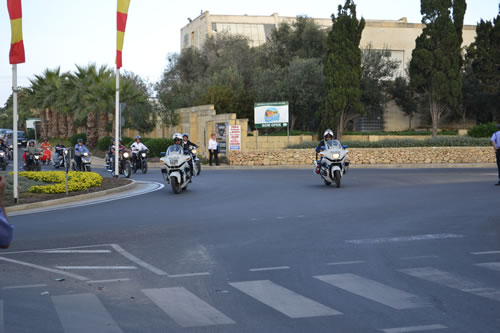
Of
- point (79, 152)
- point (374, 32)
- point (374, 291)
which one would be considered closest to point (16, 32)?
point (374, 291)

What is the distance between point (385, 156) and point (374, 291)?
32.1 m

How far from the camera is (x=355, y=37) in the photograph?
43.3 meters

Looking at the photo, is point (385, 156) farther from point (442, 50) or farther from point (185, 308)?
point (185, 308)

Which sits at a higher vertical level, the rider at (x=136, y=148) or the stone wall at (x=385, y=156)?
the rider at (x=136, y=148)

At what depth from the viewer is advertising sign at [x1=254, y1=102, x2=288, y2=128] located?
39.8m

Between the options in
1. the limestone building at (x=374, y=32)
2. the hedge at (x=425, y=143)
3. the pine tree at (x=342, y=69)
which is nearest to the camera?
the hedge at (x=425, y=143)

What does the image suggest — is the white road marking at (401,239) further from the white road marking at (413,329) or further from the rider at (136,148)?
the rider at (136,148)

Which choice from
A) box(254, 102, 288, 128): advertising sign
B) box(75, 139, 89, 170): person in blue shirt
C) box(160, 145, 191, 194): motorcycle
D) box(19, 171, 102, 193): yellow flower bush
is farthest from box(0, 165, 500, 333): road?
box(254, 102, 288, 128): advertising sign

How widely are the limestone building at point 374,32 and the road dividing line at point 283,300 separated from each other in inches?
1920

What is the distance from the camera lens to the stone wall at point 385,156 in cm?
3816

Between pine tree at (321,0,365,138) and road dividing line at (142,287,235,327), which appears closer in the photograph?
road dividing line at (142,287,235,327)

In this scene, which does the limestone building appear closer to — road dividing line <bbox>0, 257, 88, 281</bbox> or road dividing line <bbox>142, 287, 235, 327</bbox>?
A: road dividing line <bbox>0, 257, 88, 281</bbox>

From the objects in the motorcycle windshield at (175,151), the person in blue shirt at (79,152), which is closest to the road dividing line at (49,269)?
the motorcycle windshield at (175,151)

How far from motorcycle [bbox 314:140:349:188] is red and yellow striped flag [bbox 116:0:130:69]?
27.3ft
